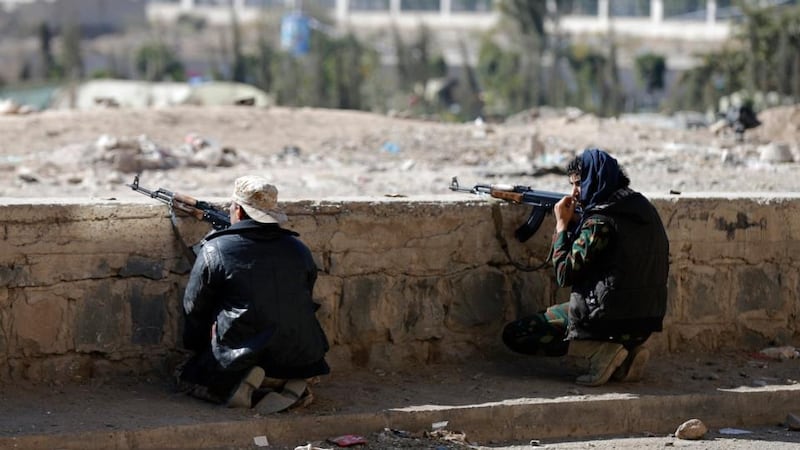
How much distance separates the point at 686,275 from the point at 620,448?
4.16 ft

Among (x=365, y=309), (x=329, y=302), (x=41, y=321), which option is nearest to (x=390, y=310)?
(x=365, y=309)

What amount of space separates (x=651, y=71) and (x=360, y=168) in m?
33.1

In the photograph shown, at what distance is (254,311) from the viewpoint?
16.9 feet

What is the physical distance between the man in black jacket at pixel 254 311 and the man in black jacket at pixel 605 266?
46.0 inches

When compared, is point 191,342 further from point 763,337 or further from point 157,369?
point 763,337

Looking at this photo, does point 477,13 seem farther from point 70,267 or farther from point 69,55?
point 70,267

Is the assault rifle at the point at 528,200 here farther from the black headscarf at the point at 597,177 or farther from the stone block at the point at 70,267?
the stone block at the point at 70,267

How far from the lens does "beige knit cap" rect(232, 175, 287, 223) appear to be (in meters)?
5.20

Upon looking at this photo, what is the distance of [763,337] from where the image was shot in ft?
22.3

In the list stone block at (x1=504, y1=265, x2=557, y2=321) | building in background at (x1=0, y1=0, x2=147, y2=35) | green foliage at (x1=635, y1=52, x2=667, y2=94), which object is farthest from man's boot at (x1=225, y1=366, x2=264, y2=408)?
building in background at (x1=0, y1=0, x2=147, y2=35)

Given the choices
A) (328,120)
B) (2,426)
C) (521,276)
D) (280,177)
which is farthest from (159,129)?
(2,426)

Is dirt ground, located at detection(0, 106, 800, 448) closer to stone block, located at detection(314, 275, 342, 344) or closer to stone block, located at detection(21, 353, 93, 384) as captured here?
stone block, located at detection(21, 353, 93, 384)

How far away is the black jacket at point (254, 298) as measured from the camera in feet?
16.9

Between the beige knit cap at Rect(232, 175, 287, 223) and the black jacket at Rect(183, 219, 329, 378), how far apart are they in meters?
0.04
